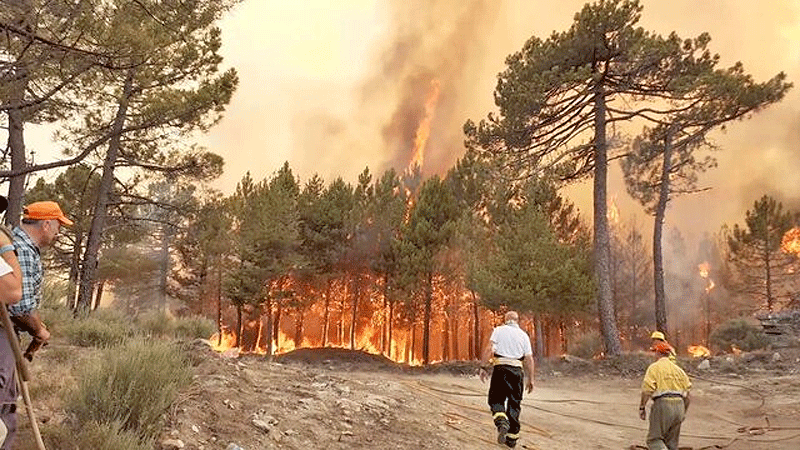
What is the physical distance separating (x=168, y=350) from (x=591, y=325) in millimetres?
41004

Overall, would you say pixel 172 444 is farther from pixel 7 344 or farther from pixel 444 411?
pixel 444 411

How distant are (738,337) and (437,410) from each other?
2174cm

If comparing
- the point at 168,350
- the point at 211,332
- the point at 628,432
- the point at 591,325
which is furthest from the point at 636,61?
the point at 591,325

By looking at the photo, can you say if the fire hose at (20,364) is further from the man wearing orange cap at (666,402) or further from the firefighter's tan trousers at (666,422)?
the firefighter's tan trousers at (666,422)

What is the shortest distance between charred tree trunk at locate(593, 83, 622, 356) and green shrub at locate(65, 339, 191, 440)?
55.3 feet

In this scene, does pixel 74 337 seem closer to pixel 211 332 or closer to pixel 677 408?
pixel 211 332

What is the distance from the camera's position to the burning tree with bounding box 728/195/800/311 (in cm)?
3344

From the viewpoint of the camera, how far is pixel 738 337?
24750 mm

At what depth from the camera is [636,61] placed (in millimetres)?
18547

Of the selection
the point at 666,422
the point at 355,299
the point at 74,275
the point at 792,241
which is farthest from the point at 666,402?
the point at 792,241

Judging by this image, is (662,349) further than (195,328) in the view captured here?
No

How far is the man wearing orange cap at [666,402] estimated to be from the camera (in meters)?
7.29

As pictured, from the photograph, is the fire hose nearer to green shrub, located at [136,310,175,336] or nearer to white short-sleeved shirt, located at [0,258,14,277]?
white short-sleeved shirt, located at [0,258,14,277]

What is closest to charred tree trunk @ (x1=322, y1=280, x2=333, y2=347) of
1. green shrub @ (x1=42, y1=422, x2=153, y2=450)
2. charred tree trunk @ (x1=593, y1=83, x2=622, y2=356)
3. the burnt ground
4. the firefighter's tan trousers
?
charred tree trunk @ (x1=593, y1=83, x2=622, y2=356)
